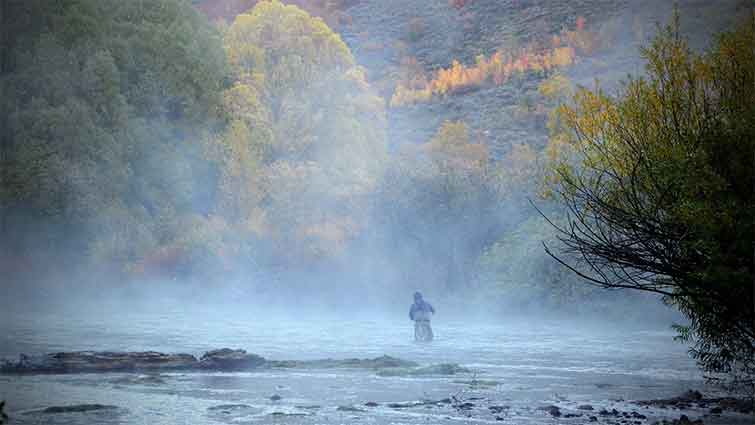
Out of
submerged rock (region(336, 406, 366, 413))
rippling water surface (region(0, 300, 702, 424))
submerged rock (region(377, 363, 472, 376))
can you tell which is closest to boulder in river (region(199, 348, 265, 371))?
rippling water surface (region(0, 300, 702, 424))

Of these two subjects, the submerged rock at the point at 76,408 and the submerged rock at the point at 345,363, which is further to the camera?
the submerged rock at the point at 345,363

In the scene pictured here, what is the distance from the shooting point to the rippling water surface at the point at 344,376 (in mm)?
16531

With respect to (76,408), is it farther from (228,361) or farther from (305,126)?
(305,126)

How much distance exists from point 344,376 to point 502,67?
2904 inches

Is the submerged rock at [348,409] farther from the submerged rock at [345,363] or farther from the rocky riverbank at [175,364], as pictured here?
the submerged rock at [345,363]

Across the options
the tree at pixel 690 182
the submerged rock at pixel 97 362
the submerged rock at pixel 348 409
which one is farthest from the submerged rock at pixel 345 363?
the tree at pixel 690 182

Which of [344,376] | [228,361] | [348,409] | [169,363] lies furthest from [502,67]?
[348,409]

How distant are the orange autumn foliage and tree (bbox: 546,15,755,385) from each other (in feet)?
234

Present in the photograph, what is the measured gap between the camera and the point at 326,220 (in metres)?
53.6

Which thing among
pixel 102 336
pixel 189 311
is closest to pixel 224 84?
pixel 189 311

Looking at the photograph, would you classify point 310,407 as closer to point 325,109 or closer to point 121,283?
point 121,283

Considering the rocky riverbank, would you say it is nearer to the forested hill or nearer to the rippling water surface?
the rippling water surface

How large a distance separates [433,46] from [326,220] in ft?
160

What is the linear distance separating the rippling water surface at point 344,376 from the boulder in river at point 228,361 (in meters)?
1.02
